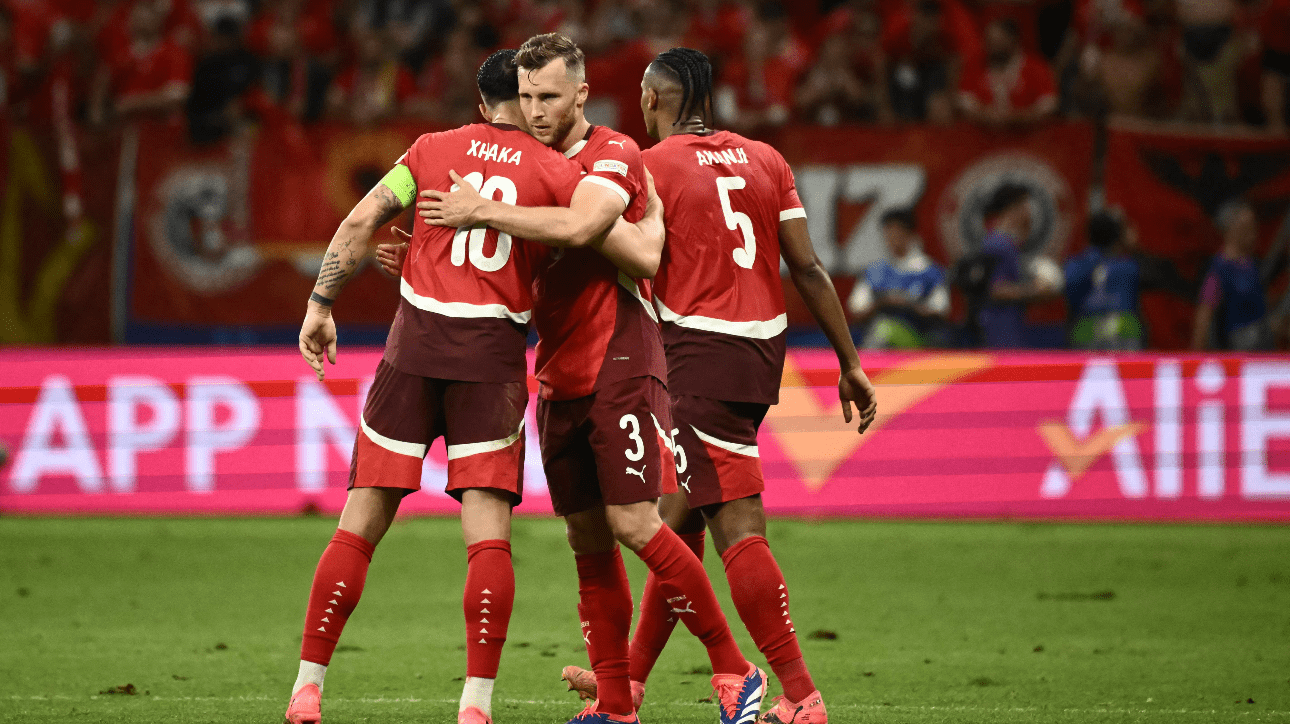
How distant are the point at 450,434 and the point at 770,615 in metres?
1.15

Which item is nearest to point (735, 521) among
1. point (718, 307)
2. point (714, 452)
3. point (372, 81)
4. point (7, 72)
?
point (714, 452)

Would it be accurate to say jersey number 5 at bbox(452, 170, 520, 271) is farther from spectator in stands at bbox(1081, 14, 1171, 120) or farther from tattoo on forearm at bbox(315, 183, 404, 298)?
spectator in stands at bbox(1081, 14, 1171, 120)

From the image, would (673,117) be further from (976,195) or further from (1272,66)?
(1272,66)

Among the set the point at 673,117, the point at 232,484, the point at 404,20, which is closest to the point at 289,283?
the point at 232,484

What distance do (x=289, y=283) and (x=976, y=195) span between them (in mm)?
5749

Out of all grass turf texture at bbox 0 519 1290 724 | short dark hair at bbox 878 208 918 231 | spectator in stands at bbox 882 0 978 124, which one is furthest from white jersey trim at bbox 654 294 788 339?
spectator in stands at bbox 882 0 978 124

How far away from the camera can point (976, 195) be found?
11625 millimetres

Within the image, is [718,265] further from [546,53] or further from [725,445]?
[546,53]

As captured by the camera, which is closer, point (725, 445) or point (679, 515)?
point (725, 445)

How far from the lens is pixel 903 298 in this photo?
1132 cm

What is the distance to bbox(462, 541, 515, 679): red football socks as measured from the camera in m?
4.20

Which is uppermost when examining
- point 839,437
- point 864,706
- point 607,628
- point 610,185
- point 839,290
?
point 610,185

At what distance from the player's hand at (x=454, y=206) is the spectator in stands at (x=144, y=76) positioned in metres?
9.56

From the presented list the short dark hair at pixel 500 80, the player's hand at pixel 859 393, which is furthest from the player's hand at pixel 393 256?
the player's hand at pixel 859 393
